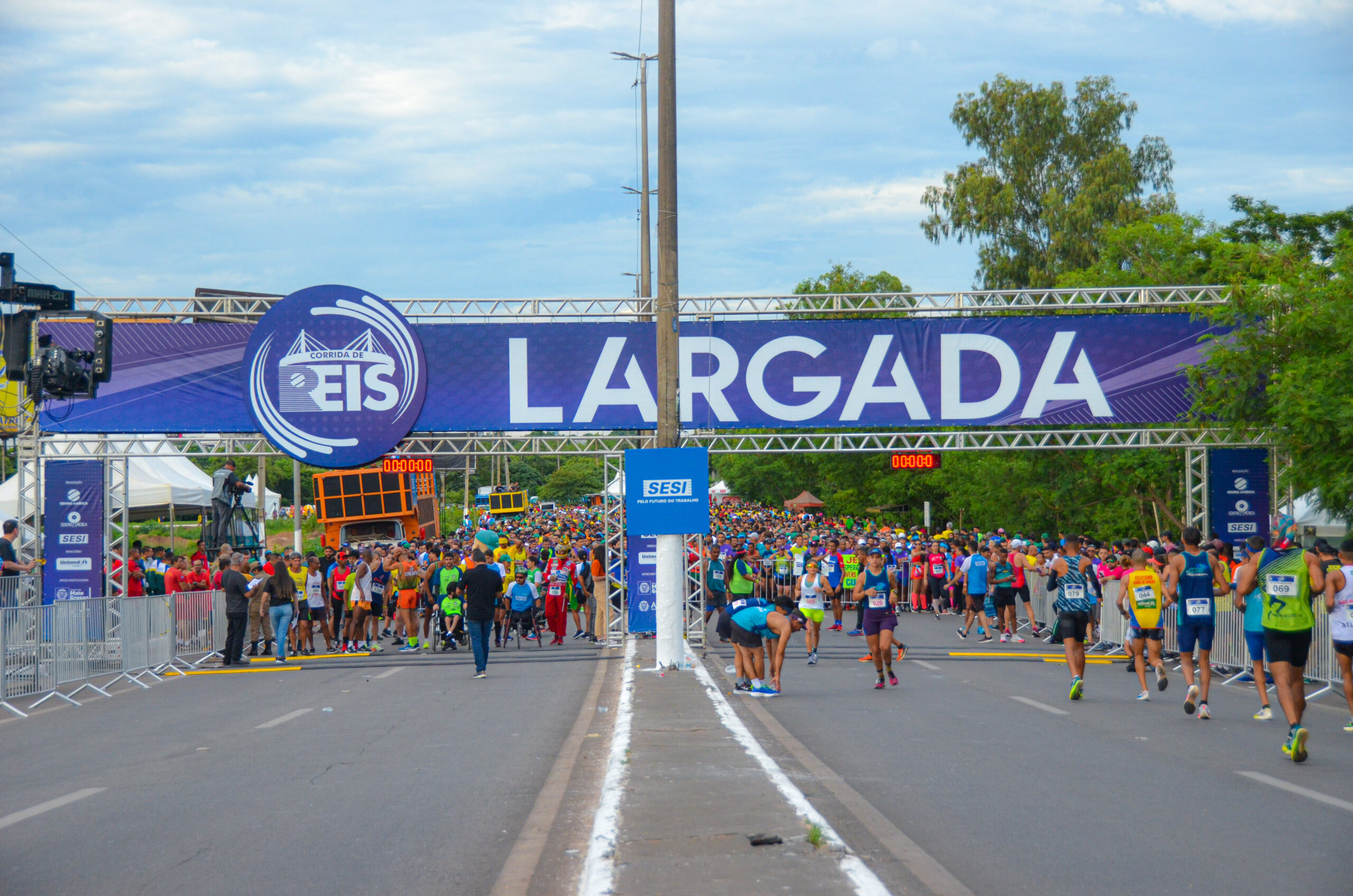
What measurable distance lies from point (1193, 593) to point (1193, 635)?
453mm

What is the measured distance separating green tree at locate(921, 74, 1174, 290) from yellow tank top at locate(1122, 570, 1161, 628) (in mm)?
→ 30045

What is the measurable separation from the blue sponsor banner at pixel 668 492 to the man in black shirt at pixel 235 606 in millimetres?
6827

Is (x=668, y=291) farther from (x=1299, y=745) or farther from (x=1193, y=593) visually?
(x=1299, y=745)

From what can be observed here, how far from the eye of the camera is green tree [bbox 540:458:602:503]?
11650 centimetres

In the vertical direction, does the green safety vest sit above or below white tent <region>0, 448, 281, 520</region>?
below

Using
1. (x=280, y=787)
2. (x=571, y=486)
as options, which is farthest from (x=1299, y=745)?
(x=571, y=486)

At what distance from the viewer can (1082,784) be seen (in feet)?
27.1

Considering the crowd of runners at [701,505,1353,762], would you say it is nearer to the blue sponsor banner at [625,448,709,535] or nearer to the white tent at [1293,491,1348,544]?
the blue sponsor banner at [625,448,709,535]

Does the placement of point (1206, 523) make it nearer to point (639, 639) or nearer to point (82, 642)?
point (639, 639)

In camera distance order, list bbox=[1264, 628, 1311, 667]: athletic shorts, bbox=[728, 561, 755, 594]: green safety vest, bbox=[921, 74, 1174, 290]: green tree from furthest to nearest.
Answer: bbox=[921, 74, 1174, 290]: green tree, bbox=[728, 561, 755, 594]: green safety vest, bbox=[1264, 628, 1311, 667]: athletic shorts

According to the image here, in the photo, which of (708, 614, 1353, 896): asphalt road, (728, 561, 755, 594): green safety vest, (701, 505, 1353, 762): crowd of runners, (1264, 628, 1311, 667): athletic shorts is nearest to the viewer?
(708, 614, 1353, 896): asphalt road

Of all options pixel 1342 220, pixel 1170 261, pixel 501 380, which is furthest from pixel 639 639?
pixel 1342 220

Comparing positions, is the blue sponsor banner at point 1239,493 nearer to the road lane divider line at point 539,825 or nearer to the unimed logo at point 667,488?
the unimed logo at point 667,488

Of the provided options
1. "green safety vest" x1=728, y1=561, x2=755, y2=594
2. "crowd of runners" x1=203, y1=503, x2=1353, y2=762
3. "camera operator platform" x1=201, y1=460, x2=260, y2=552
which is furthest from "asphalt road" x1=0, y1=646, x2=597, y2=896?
"camera operator platform" x1=201, y1=460, x2=260, y2=552
